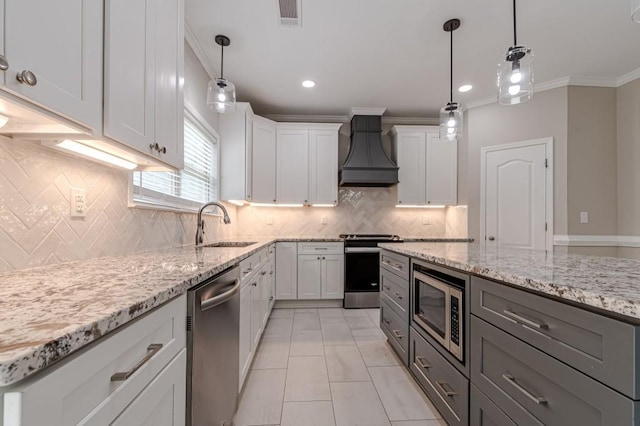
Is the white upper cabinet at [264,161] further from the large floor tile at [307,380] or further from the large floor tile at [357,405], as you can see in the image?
the large floor tile at [357,405]

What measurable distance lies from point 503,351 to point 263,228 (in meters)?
3.53

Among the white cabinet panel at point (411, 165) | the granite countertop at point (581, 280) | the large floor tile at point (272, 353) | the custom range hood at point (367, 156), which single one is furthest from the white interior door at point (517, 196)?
the large floor tile at point (272, 353)

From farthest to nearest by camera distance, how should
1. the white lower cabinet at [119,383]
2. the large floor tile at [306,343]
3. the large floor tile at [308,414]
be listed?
the large floor tile at [306,343], the large floor tile at [308,414], the white lower cabinet at [119,383]

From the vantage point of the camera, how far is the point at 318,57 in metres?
2.78

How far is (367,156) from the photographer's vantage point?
13.2ft

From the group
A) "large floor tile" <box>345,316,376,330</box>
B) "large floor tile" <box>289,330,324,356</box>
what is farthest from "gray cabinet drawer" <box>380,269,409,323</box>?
"large floor tile" <box>289,330,324,356</box>

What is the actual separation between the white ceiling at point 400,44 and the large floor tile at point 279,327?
2.71 metres

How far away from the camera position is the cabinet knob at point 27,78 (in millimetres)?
688

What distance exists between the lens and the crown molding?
2.33 meters

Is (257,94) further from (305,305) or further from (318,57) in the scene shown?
(305,305)

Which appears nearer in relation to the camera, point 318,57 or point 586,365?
point 586,365

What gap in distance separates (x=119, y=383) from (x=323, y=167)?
364 centimetres

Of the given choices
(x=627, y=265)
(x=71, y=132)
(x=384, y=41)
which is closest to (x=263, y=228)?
(x=384, y=41)

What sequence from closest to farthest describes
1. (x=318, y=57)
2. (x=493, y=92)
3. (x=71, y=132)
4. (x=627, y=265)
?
(x=71, y=132)
(x=627, y=265)
(x=318, y=57)
(x=493, y=92)
